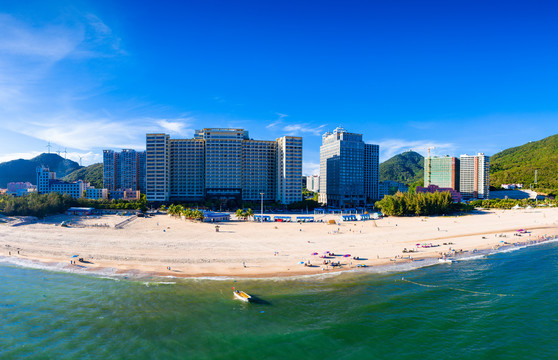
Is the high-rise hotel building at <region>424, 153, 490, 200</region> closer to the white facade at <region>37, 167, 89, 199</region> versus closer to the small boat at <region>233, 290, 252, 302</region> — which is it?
the small boat at <region>233, 290, 252, 302</region>

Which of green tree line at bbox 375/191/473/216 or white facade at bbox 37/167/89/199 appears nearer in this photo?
green tree line at bbox 375/191/473/216

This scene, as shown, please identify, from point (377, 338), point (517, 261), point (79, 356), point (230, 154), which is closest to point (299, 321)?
point (377, 338)

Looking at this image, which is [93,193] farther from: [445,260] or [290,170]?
[445,260]

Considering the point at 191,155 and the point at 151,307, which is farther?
the point at 191,155

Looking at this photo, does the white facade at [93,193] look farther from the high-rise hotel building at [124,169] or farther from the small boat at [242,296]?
the small boat at [242,296]

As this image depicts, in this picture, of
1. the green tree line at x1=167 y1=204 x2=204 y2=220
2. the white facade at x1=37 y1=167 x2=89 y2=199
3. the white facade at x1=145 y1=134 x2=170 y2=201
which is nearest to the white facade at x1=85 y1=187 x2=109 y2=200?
the white facade at x1=37 y1=167 x2=89 y2=199

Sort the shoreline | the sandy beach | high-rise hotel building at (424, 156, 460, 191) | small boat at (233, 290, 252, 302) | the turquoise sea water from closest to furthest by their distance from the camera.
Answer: the turquoise sea water → small boat at (233, 290, 252, 302) → the shoreline → the sandy beach → high-rise hotel building at (424, 156, 460, 191)

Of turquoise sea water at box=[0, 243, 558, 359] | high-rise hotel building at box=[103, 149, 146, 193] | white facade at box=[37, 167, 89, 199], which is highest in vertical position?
high-rise hotel building at box=[103, 149, 146, 193]

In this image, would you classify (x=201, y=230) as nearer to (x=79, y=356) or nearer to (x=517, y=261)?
(x=79, y=356)
